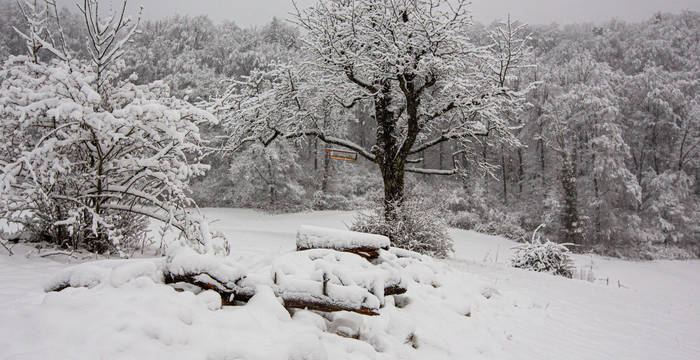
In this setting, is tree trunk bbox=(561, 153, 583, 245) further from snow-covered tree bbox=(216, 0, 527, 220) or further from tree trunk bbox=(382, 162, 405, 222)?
tree trunk bbox=(382, 162, 405, 222)

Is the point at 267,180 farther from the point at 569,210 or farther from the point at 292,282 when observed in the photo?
the point at 292,282

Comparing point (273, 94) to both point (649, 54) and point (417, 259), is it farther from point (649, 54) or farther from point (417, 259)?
point (649, 54)

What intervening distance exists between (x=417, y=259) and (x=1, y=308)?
4.79 metres

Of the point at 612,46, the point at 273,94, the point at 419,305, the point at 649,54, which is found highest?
the point at 612,46

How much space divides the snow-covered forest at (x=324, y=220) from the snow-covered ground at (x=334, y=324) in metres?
0.02

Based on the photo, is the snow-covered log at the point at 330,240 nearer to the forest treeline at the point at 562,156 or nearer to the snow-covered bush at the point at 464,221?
the forest treeline at the point at 562,156

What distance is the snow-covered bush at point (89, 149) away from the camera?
3.58m

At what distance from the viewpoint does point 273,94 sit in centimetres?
987

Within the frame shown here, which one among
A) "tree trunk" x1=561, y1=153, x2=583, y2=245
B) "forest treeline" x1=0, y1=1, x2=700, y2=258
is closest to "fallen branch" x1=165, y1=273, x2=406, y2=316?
"forest treeline" x1=0, y1=1, x2=700, y2=258

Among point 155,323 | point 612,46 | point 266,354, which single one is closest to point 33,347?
point 155,323

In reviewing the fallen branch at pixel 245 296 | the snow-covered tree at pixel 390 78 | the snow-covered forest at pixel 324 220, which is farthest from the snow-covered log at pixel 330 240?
the snow-covered tree at pixel 390 78

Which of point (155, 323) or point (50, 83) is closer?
point (155, 323)

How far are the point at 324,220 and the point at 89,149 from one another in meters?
15.2

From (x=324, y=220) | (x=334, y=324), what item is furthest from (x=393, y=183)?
(x=324, y=220)
